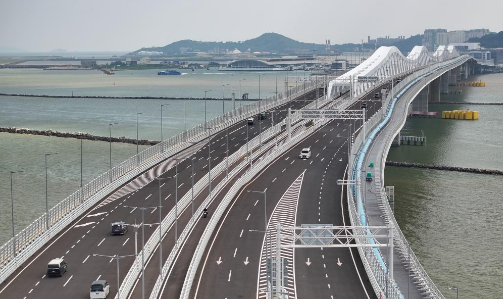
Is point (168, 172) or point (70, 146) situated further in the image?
point (70, 146)

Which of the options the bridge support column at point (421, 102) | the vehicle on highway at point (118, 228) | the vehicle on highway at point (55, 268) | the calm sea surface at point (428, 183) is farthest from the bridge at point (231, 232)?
the bridge support column at point (421, 102)

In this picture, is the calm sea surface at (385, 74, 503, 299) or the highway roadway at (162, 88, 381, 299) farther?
the calm sea surface at (385, 74, 503, 299)

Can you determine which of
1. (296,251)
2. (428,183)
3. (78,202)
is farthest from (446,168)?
(78,202)

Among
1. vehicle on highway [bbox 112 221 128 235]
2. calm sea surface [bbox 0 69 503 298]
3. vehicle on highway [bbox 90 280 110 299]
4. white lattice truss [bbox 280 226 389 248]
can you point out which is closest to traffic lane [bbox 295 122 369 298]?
white lattice truss [bbox 280 226 389 248]

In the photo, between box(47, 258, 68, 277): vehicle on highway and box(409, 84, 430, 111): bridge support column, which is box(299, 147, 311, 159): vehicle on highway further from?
box(409, 84, 430, 111): bridge support column

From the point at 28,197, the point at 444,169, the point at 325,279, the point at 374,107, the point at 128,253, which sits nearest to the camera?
the point at 325,279

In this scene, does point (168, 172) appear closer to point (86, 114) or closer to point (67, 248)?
point (67, 248)

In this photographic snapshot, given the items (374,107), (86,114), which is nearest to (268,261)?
(374,107)
